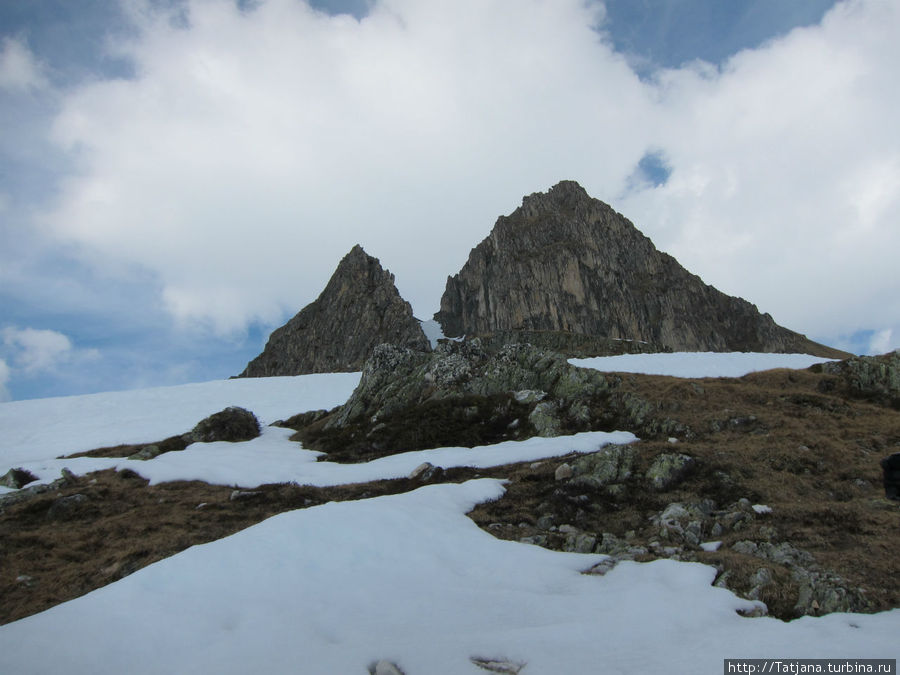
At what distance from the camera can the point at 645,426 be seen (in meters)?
24.0

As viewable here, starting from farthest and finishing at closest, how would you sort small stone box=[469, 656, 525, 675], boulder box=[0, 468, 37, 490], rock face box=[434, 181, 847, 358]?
rock face box=[434, 181, 847, 358], boulder box=[0, 468, 37, 490], small stone box=[469, 656, 525, 675]

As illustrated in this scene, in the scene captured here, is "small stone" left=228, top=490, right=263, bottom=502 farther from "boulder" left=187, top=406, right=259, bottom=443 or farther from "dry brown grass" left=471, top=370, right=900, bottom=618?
"boulder" left=187, top=406, right=259, bottom=443

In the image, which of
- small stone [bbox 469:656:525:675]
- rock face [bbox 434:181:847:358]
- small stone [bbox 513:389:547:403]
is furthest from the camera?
rock face [bbox 434:181:847:358]

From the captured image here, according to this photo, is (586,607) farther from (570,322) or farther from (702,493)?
(570,322)

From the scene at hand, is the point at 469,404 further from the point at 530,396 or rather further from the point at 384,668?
the point at 384,668

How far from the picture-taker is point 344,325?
154m

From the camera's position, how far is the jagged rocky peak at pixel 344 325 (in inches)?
5822

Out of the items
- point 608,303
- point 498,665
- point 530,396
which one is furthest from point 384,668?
point 608,303

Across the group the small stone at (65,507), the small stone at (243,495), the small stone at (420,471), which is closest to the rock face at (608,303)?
the small stone at (420,471)

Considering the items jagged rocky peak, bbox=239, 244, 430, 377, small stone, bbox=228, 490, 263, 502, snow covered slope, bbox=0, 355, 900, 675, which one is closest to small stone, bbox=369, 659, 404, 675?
snow covered slope, bbox=0, 355, 900, 675

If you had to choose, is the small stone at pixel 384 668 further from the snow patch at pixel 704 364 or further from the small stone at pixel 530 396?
the snow patch at pixel 704 364

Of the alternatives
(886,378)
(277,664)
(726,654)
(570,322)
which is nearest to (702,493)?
(726,654)

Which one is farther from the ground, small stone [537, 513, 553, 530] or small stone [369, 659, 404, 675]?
small stone [537, 513, 553, 530]

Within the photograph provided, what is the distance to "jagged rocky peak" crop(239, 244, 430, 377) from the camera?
148 metres
